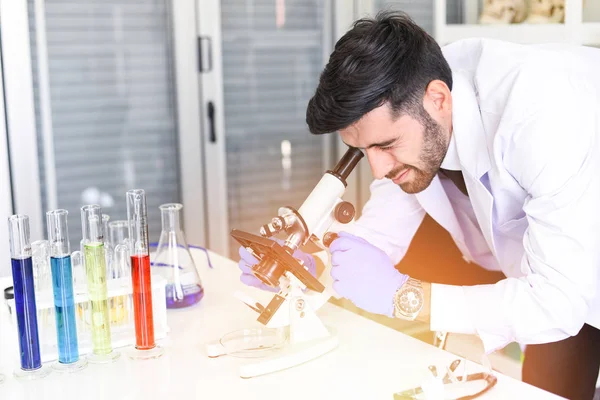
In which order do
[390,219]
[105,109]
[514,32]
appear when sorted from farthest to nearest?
[105,109] → [514,32] → [390,219]

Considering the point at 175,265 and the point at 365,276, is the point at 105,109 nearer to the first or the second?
the point at 175,265

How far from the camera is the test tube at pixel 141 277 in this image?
137cm

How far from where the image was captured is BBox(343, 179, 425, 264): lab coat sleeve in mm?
1863

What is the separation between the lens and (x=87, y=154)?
3.12 metres

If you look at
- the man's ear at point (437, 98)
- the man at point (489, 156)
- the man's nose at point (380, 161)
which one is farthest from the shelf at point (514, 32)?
the man's nose at point (380, 161)

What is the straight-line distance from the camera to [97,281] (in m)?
1.36

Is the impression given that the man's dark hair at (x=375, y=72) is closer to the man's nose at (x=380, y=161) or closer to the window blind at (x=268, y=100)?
the man's nose at (x=380, y=161)

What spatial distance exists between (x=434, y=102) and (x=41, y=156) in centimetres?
194

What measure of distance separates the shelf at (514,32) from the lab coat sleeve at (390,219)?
3.08 feet

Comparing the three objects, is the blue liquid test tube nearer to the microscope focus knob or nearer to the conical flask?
the conical flask

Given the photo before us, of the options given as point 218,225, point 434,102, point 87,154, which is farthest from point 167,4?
point 434,102

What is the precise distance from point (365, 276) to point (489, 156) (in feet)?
1.37

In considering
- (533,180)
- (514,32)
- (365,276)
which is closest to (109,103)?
(514,32)

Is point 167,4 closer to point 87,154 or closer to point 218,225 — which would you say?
point 87,154
